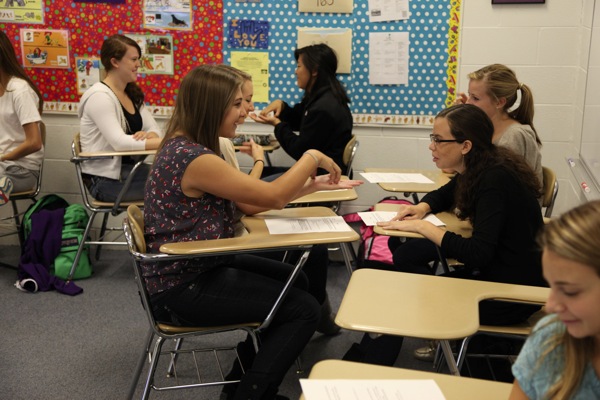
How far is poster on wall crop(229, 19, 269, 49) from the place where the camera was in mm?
4156

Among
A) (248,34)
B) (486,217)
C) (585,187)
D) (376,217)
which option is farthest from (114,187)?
(585,187)

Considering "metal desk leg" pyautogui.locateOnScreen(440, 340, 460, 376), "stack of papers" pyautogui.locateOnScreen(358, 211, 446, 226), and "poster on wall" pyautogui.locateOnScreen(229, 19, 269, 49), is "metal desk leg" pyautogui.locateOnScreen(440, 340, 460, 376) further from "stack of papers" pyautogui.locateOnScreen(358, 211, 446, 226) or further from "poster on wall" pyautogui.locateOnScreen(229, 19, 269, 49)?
"poster on wall" pyautogui.locateOnScreen(229, 19, 269, 49)

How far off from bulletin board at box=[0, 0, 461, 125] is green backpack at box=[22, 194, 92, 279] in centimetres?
65

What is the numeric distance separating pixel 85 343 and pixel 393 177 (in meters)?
1.55

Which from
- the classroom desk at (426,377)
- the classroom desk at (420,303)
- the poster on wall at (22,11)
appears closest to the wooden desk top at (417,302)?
the classroom desk at (420,303)

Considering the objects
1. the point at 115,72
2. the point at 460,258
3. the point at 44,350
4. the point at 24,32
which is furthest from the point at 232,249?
the point at 24,32

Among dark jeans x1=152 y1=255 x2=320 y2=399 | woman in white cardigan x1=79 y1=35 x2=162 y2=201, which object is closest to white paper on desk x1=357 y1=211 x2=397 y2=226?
dark jeans x1=152 y1=255 x2=320 y2=399

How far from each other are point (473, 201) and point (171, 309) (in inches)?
39.8

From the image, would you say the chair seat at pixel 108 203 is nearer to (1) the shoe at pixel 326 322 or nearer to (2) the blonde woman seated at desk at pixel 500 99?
(1) the shoe at pixel 326 322

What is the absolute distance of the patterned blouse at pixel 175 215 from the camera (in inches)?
86.0

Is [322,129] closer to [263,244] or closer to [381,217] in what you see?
[381,217]

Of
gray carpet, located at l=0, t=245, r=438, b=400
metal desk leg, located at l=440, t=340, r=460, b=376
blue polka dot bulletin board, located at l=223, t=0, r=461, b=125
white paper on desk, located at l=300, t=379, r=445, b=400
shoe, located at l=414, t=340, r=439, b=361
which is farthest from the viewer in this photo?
blue polka dot bulletin board, located at l=223, t=0, r=461, b=125

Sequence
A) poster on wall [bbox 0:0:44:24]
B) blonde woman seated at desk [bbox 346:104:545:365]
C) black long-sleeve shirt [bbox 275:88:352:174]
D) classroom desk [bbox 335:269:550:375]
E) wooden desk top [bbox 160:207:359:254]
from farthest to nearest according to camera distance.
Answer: poster on wall [bbox 0:0:44:24], black long-sleeve shirt [bbox 275:88:352:174], blonde woman seated at desk [bbox 346:104:545:365], wooden desk top [bbox 160:207:359:254], classroom desk [bbox 335:269:550:375]

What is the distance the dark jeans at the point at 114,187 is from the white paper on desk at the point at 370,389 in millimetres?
2626
